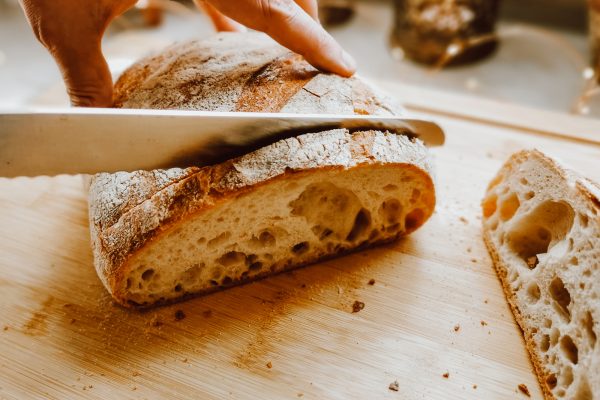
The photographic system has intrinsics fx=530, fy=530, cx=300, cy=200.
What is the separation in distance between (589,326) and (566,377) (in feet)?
0.49

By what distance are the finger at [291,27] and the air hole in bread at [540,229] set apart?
0.74 meters

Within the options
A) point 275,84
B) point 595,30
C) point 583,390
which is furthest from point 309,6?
point 595,30

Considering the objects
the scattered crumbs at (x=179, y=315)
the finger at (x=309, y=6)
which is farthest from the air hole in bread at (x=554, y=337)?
the finger at (x=309, y=6)

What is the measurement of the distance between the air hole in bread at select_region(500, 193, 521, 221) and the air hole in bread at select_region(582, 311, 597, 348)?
0.47 m

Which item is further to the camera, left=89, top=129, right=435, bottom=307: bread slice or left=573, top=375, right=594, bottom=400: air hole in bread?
left=89, top=129, right=435, bottom=307: bread slice

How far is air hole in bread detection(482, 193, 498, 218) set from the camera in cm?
183

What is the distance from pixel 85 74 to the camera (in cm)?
166

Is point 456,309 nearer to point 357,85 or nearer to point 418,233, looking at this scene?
point 418,233

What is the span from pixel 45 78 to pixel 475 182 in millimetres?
2873

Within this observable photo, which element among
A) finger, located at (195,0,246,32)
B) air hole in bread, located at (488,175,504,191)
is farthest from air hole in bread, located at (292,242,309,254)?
finger, located at (195,0,246,32)

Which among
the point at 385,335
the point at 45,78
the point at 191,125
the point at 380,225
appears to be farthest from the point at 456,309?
the point at 45,78

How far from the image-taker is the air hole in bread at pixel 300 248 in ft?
5.65

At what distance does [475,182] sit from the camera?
2.03 m

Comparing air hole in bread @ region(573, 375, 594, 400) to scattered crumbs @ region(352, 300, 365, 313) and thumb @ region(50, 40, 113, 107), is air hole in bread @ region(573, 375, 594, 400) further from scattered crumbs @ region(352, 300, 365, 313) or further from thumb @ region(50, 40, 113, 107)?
thumb @ region(50, 40, 113, 107)
